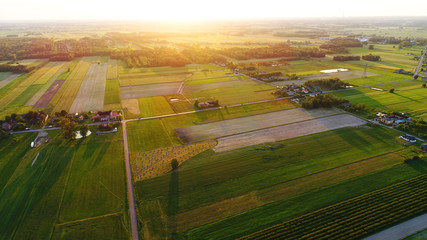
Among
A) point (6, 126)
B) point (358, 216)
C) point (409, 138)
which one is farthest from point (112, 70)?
point (409, 138)

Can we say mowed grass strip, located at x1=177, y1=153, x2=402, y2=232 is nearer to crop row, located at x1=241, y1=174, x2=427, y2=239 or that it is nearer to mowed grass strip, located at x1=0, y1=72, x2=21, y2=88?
crop row, located at x1=241, y1=174, x2=427, y2=239

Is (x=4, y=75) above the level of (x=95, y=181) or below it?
above

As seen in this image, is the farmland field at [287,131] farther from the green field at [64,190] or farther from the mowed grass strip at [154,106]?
the mowed grass strip at [154,106]

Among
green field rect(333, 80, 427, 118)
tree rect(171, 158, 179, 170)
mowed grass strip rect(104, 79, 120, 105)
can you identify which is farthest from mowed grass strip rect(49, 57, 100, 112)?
green field rect(333, 80, 427, 118)

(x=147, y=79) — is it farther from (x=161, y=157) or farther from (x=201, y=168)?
(x=201, y=168)

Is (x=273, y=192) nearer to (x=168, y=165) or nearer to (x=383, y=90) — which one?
(x=168, y=165)

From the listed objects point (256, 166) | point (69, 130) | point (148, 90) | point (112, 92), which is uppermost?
point (148, 90)
